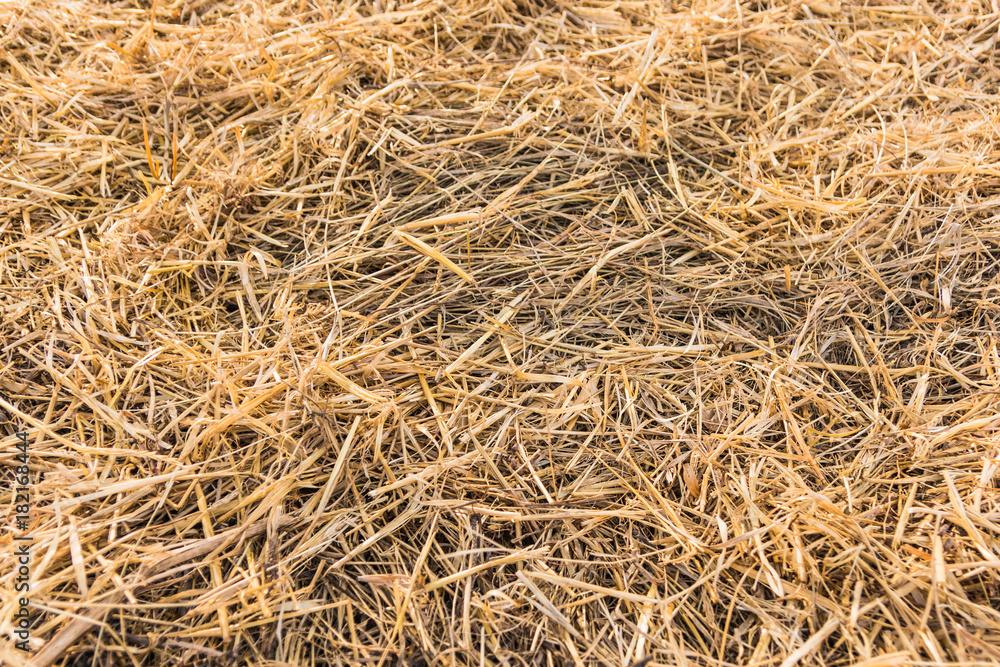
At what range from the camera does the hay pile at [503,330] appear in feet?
3.97

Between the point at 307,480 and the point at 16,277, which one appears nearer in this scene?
the point at 307,480

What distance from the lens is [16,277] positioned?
1.56m

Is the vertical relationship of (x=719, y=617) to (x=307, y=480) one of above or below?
below

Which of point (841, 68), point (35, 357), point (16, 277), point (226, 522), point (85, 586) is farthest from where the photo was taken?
point (841, 68)

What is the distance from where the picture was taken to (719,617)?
1.23 m

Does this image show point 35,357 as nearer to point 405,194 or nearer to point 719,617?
point 405,194

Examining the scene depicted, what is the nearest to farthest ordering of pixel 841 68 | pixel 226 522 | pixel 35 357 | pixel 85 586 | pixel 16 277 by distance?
pixel 85 586 < pixel 226 522 < pixel 35 357 < pixel 16 277 < pixel 841 68

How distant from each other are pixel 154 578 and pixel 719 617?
1104 mm

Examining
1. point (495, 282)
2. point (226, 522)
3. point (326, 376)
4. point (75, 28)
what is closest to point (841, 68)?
point (495, 282)

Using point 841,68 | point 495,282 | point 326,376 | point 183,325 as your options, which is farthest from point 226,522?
point 841,68

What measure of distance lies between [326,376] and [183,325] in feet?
1.43

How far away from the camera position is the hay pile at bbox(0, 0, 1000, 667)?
121 centimetres

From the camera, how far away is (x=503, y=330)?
1531 millimetres

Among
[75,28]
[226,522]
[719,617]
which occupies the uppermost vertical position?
[75,28]
